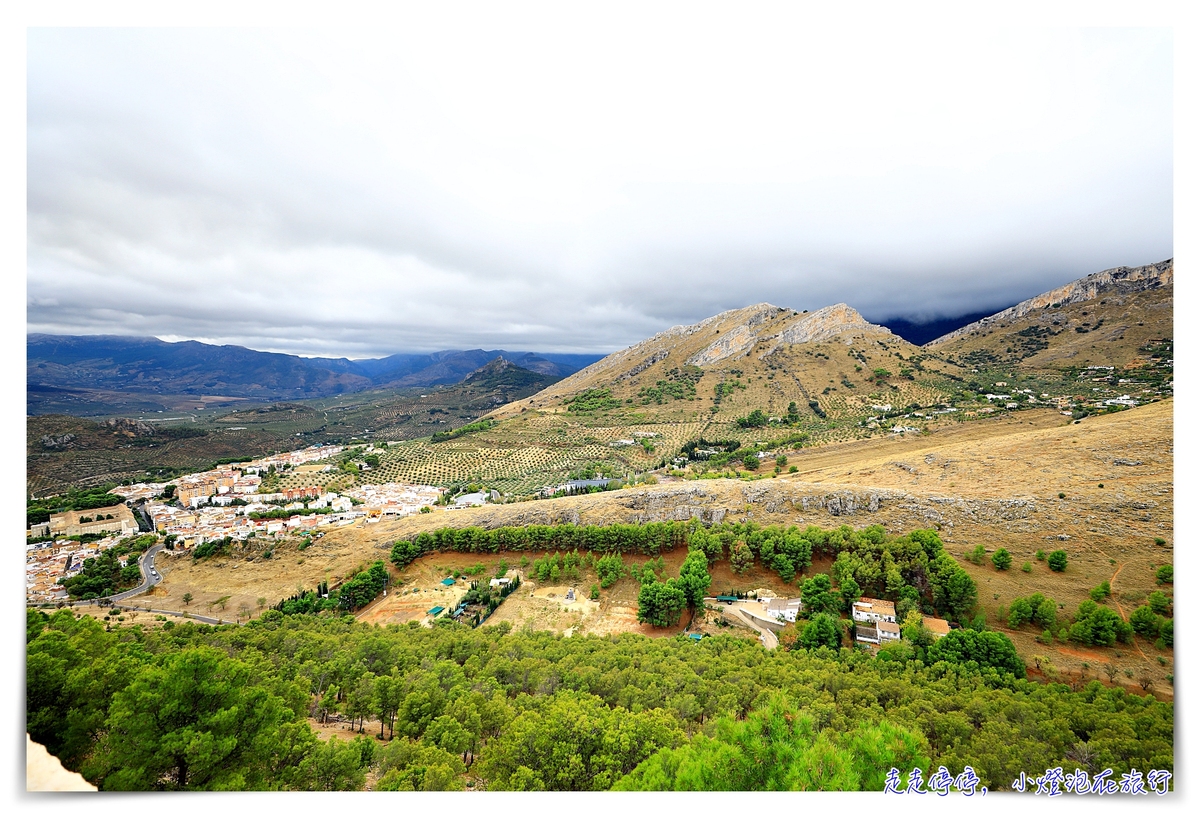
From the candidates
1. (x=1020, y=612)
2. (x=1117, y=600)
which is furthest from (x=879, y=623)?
(x=1117, y=600)

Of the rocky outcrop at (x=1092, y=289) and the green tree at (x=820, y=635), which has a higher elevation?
the rocky outcrop at (x=1092, y=289)

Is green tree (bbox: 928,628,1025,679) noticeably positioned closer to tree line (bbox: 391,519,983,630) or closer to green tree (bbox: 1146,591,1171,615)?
tree line (bbox: 391,519,983,630)

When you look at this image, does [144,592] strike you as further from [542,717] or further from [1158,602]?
[1158,602]

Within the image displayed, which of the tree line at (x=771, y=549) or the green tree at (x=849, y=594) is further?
the green tree at (x=849, y=594)

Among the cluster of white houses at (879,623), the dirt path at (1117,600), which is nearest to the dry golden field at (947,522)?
the dirt path at (1117,600)

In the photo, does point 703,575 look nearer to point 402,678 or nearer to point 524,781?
point 402,678

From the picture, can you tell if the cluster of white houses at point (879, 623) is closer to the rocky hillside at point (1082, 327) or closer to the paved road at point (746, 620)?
the paved road at point (746, 620)

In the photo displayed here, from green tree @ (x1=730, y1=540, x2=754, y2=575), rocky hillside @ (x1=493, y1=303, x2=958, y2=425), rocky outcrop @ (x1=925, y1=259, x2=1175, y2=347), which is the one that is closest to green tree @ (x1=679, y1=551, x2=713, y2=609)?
green tree @ (x1=730, y1=540, x2=754, y2=575)

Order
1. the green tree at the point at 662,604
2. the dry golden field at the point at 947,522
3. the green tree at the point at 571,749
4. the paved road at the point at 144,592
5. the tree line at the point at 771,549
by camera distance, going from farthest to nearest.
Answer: the paved road at the point at 144,592
the green tree at the point at 662,604
the tree line at the point at 771,549
the dry golden field at the point at 947,522
the green tree at the point at 571,749
